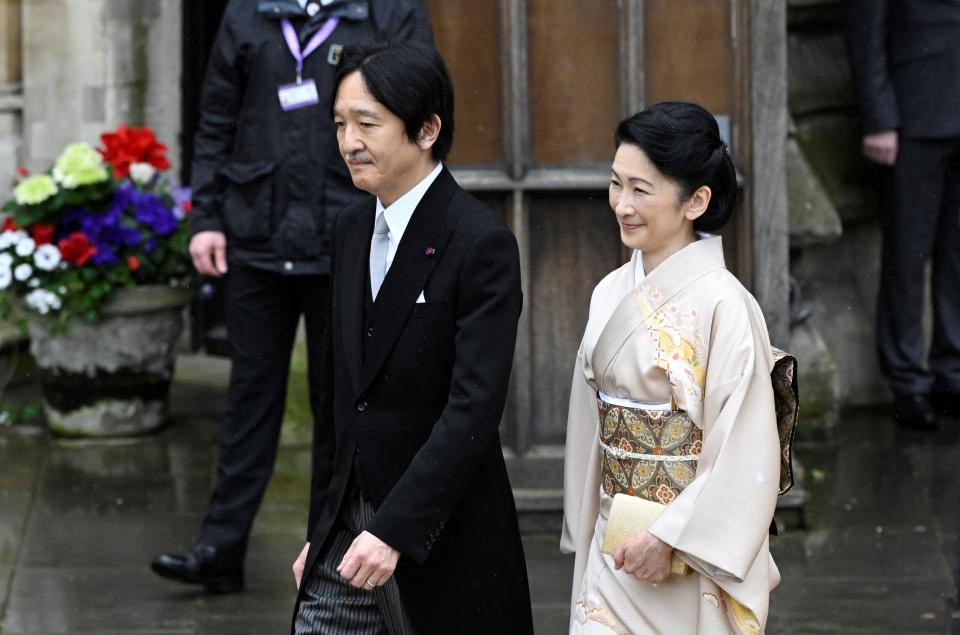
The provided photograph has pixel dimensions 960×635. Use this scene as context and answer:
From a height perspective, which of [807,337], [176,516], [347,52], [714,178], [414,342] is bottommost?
[176,516]

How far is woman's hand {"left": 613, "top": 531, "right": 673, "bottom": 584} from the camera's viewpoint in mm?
3680

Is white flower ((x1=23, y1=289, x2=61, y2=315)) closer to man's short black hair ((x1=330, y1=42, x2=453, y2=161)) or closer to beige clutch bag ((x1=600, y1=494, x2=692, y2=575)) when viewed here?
man's short black hair ((x1=330, y1=42, x2=453, y2=161))

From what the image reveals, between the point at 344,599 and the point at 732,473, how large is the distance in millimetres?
815

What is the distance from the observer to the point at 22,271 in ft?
23.8

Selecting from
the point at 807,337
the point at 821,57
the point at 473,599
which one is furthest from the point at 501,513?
the point at 821,57

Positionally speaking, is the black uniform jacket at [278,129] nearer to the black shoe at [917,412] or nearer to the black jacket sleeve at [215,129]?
the black jacket sleeve at [215,129]

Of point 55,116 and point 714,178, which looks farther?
point 55,116

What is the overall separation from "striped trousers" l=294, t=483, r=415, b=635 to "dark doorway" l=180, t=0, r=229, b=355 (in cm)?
487

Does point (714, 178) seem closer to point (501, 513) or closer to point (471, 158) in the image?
point (501, 513)

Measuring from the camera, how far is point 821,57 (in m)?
7.83

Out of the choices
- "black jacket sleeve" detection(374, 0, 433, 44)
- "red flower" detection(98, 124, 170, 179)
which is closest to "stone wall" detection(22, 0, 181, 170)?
"red flower" detection(98, 124, 170, 179)

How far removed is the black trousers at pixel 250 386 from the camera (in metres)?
5.63

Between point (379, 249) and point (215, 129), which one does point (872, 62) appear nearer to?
point (215, 129)

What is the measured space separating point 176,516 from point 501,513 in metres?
2.97
